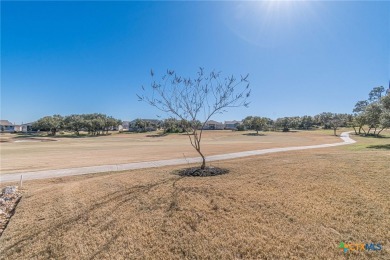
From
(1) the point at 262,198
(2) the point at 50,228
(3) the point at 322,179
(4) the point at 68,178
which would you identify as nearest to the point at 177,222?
(1) the point at 262,198

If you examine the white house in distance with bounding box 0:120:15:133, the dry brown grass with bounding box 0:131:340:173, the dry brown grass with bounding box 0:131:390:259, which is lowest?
the dry brown grass with bounding box 0:131:340:173

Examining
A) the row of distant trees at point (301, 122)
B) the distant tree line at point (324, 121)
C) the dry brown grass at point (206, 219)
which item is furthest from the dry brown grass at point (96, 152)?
the row of distant trees at point (301, 122)

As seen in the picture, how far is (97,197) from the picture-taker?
22.5 feet

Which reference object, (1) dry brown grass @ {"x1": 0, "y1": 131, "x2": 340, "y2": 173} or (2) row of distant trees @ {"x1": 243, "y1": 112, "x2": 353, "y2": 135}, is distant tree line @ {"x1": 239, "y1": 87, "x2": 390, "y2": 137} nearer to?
(2) row of distant trees @ {"x1": 243, "y1": 112, "x2": 353, "y2": 135}

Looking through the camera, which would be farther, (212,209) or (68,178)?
(68,178)

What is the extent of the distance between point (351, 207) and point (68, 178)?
11.3 metres

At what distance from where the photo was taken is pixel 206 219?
5102 mm

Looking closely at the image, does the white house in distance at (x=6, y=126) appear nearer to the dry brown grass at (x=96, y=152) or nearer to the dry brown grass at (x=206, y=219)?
the dry brown grass at (x=96, y=152)

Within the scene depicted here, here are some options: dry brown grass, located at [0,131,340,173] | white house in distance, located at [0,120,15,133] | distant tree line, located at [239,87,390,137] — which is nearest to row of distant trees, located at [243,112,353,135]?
distant tree line, located at [239,87,390,137]

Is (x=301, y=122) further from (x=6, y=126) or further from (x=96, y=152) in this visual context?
(x=6, y=126)

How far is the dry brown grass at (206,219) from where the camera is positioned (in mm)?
4160

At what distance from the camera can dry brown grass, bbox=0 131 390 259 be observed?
416 cm

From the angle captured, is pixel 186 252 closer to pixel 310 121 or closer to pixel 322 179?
pixel 322 179

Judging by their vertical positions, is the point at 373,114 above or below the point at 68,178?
above
